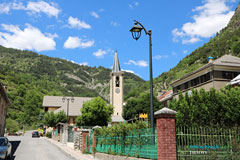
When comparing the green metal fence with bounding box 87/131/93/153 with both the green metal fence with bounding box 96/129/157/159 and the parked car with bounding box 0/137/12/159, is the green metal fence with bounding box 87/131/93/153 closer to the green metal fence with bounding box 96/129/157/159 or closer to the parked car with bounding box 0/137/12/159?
the green metal fence with bounding box 96/129/157/159

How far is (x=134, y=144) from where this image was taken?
12.4 m

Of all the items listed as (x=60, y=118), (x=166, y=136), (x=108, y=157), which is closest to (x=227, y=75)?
(x=108, y=157)

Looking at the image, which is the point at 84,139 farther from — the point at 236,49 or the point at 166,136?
the point at 236,49

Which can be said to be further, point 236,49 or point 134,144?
point 236,49

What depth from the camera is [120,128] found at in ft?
47.0

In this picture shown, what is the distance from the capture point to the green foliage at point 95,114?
45.0 m

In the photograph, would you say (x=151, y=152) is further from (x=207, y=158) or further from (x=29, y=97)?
(x=29, y=97)

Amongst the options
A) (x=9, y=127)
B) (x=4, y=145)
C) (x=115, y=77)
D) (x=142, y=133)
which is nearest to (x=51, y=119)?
(x=115, y=77)

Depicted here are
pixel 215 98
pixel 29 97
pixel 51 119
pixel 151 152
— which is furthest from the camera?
pixel 29 97

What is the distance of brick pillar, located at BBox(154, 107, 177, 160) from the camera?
30.5 feet

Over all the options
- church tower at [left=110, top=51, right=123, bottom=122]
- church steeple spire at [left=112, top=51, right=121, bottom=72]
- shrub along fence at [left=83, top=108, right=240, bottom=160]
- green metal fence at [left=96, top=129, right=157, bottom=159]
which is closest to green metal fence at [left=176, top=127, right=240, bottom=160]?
shrub along fence at [left=83, top=108, right=240, bottom=160]

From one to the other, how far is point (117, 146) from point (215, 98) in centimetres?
724

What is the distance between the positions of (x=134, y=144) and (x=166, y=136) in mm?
3385

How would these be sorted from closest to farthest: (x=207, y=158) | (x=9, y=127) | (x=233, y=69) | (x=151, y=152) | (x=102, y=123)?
(x=207, y=158)
(x=151, y=152)
(x=233, y=69)
(x=102, y=123)
(x=9, y=127)
